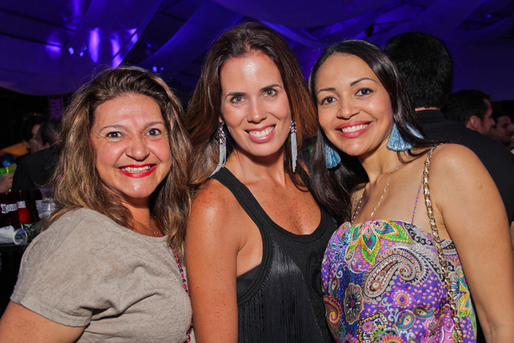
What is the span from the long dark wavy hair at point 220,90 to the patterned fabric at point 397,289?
2.15 feet

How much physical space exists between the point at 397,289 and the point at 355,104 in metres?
0.77

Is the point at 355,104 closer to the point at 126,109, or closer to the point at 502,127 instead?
the point at 126,109

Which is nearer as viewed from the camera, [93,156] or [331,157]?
[93,156]

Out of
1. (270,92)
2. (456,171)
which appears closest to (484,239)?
(456,171)

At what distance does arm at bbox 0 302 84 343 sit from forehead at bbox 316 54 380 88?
1.41 metres

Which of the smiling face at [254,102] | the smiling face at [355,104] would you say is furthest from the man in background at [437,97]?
the smiling face at [254,102]

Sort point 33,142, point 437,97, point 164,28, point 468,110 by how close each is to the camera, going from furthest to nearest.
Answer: point 164,28
point 33,142
point 468,110
point 437,97

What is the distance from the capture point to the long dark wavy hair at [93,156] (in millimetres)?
1506

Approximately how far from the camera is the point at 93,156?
1.57 m

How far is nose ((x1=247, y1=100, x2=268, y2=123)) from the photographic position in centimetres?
167

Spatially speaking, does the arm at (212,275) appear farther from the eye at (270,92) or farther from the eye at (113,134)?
the eye at (270,92)

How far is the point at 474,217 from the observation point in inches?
52.7

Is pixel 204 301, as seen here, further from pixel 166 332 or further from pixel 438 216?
pixel 438 216

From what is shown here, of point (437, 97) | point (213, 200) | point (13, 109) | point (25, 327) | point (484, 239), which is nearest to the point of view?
point (25, 327)
